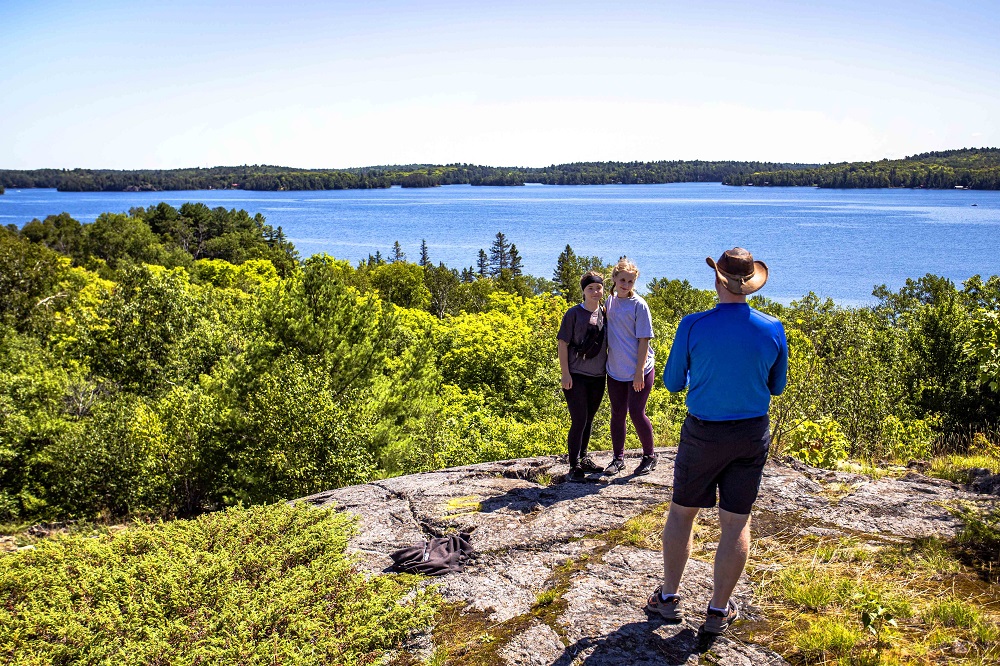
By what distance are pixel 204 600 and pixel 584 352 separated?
12.0ft

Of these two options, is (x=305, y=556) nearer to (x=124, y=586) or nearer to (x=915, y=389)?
(x=124, y=586)

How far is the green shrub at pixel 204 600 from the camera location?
346cm

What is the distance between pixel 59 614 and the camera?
3.66m

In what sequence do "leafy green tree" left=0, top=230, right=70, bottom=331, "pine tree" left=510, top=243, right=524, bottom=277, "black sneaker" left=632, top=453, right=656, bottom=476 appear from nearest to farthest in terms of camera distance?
"black sneaker" left=632, top=453, right=656, bottom=476 → "leafy green tree" left=0, top=230, right=70, bottom=331 → "pine tree" left=510, top=243, right=524, bottom=277

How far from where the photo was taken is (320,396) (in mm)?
10539

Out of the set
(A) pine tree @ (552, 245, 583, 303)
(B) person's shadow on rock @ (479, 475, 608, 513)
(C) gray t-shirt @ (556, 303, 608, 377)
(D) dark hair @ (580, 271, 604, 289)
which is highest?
(D) dark hair @ (580, 271, 604, 289)

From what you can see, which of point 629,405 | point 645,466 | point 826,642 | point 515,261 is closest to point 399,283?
point 515,261

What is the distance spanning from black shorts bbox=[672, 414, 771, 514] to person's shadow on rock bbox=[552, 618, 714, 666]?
0.78 m

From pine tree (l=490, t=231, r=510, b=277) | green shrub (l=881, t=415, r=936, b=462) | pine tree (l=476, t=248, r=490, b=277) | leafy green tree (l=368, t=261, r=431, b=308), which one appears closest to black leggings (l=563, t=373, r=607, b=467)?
green shrub (l=881, t=415, r=936, b=462)

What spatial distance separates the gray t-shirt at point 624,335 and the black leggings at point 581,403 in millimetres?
280

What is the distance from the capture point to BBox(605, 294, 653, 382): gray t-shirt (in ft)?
18.9

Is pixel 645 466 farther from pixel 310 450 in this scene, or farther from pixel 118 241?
pixel 118 241

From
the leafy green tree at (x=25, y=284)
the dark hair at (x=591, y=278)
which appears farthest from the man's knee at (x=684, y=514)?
the leafy green tree at (x=25, y=284)

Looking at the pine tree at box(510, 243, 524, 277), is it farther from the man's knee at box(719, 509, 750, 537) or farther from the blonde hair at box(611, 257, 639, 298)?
the man's knee at box(719, 509, 750, 537)
